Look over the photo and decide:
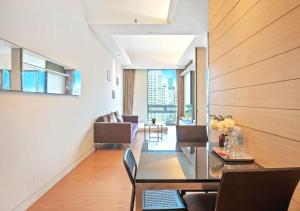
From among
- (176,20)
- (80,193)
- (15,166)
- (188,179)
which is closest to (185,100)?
(176,20)

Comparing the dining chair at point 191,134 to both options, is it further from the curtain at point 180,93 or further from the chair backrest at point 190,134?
the curtain at point 180,93

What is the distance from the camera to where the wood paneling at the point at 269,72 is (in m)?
1.33

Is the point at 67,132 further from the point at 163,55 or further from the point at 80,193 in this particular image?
the point at 163,55

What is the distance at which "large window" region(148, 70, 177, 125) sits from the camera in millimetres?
11688

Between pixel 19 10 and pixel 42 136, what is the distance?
149cm

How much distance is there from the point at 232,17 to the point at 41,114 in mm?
2449

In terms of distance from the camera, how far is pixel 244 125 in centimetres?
201

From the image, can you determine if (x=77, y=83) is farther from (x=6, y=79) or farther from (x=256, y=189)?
(x=256, y=189)

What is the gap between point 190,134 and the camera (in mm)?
2906

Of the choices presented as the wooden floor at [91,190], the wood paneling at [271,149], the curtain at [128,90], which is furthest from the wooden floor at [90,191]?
the curtain at [128,90]

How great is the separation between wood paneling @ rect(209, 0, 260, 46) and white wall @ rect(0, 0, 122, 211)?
2.12 meters

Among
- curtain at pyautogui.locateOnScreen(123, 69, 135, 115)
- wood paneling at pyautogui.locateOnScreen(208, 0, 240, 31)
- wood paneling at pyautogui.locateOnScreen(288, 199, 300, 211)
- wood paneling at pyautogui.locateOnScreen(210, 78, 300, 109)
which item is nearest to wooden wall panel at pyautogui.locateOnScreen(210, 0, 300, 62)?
wood paneling at pyautogui.locateOnScreen(208, 0, 240, 31)

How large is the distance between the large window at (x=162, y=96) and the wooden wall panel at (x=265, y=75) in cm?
913

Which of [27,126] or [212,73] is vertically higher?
[212,73]
